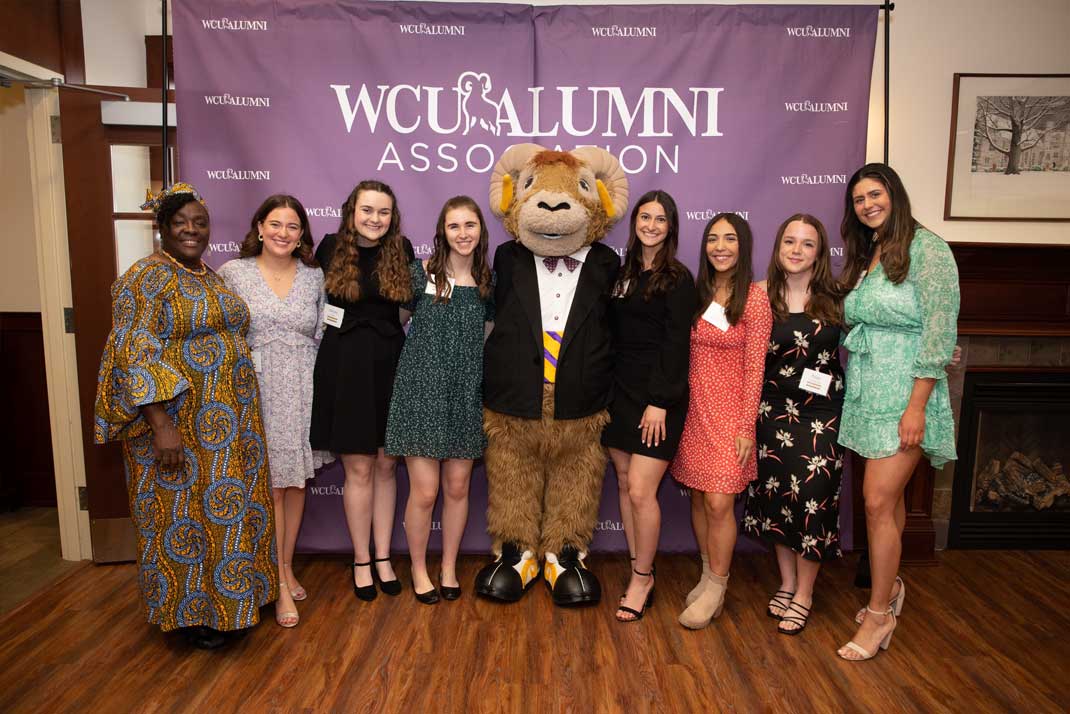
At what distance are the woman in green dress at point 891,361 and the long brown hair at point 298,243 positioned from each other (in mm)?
2039

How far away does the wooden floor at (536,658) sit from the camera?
6.92 feet

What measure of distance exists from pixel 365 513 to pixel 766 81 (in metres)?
2.58

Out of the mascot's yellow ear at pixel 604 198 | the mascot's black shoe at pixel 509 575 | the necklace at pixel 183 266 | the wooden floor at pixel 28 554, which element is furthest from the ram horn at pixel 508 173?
the wooden floor at pixel 28 554

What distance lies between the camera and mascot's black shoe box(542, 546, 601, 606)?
8.63ft

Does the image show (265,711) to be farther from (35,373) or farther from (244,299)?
(35,373)

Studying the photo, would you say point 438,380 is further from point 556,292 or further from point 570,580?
point 570,580

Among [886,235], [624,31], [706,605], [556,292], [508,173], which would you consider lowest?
[706,605]

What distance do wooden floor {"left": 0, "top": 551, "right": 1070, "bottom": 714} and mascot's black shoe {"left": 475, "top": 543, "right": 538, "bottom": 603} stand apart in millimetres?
53

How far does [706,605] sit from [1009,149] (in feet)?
8.48

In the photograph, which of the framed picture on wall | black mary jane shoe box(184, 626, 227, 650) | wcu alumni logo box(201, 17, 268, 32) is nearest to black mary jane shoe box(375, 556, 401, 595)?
black mary jane shoe box(184, 626, 227, 650)

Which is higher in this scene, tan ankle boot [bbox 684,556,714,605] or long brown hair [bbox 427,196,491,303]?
long brown hair [bbox 427,196,491,303]

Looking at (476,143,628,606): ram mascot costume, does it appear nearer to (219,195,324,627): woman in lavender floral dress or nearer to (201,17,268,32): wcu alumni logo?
(219,195,324,627): woman in lavender floral dress

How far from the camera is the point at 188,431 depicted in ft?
7.33

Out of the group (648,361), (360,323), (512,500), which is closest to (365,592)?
(512,500)
